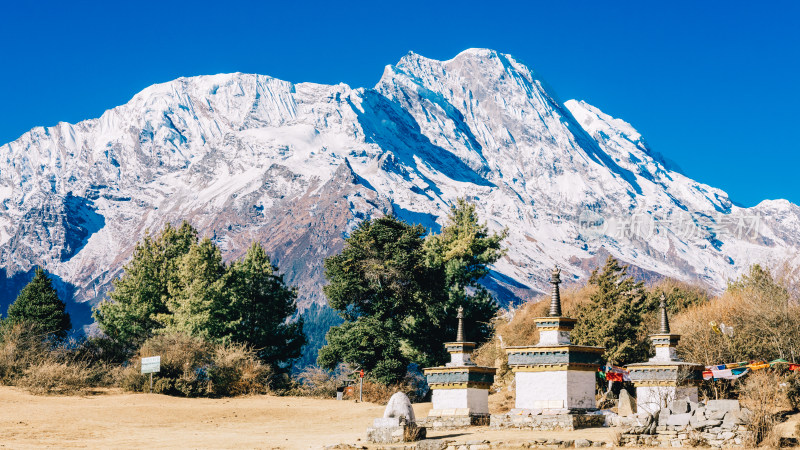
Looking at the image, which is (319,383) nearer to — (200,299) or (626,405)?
(200,299)

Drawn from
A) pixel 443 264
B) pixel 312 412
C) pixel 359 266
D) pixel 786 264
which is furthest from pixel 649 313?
pixel 312 412

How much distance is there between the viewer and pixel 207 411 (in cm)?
4038

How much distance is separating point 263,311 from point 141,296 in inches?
335

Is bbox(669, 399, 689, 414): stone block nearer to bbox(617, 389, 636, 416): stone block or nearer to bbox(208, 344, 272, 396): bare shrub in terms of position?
bbox(617, 389, 636, 416): stone block

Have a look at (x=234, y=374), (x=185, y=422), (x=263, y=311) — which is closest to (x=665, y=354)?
(x=185, y=422)

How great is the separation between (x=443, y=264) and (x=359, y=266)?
5832 mm

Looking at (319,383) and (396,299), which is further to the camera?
(319,383)

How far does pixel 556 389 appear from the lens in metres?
33.0

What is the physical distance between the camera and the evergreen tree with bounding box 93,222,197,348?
199ft

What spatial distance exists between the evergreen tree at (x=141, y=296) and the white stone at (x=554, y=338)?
33.1 meters

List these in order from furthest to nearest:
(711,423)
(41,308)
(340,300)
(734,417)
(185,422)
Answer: (41,308), (340,300), (185,422), (711,423), (734,417)

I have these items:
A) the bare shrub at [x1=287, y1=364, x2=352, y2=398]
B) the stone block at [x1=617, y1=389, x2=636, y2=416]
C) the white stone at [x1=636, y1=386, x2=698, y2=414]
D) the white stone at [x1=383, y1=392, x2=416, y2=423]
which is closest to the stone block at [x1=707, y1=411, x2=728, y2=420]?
the white stone at [x1=636, y1=386, x2=698, y2=414]

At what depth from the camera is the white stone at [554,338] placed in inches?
1336

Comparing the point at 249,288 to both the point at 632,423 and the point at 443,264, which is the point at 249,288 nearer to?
the point at 443,264
